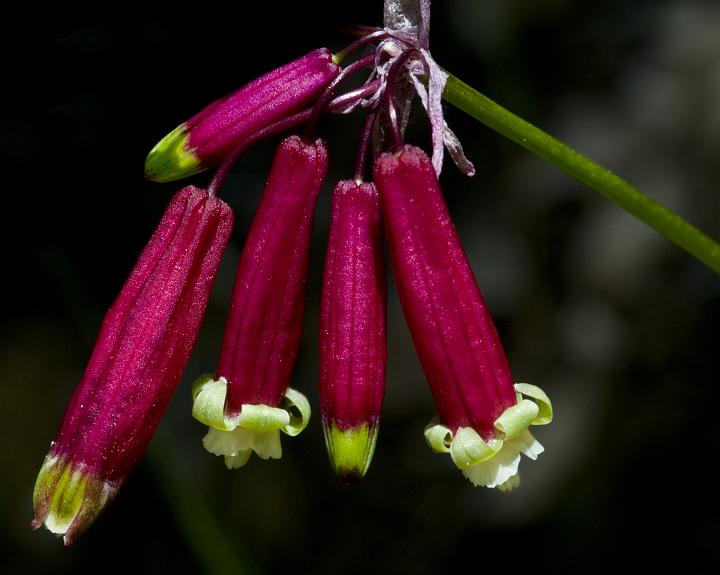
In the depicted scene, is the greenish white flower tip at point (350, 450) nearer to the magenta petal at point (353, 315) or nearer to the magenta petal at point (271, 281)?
the magenta petal at point (353, 315)

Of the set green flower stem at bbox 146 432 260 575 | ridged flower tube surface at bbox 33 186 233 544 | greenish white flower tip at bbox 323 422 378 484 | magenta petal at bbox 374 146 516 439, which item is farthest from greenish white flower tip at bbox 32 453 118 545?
green flower stem at bbox 146 432 260 575

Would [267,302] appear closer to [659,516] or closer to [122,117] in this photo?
[122,117]

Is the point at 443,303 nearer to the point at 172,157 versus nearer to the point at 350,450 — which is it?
the point at 350,450

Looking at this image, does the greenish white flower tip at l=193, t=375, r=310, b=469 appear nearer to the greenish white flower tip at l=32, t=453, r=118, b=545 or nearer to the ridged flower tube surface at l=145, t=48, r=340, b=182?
the greenish white flower tip at l=32, t=453, r=118, b=545

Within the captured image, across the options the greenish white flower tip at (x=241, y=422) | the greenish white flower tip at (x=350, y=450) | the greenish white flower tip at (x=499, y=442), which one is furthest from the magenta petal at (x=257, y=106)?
the greenish white flower tip at (x=499, y=442)

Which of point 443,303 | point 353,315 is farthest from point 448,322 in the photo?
point 353,315

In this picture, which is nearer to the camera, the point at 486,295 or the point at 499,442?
the point at 499,442

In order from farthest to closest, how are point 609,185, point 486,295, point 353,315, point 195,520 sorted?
1. point 486,295
2. point 195,520
3. point 353,315
4. point 609,185

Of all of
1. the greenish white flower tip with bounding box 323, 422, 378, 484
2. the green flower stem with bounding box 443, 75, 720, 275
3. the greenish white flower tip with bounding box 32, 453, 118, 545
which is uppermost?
the green flower stem with bounding box 443, 75, 720, 275
